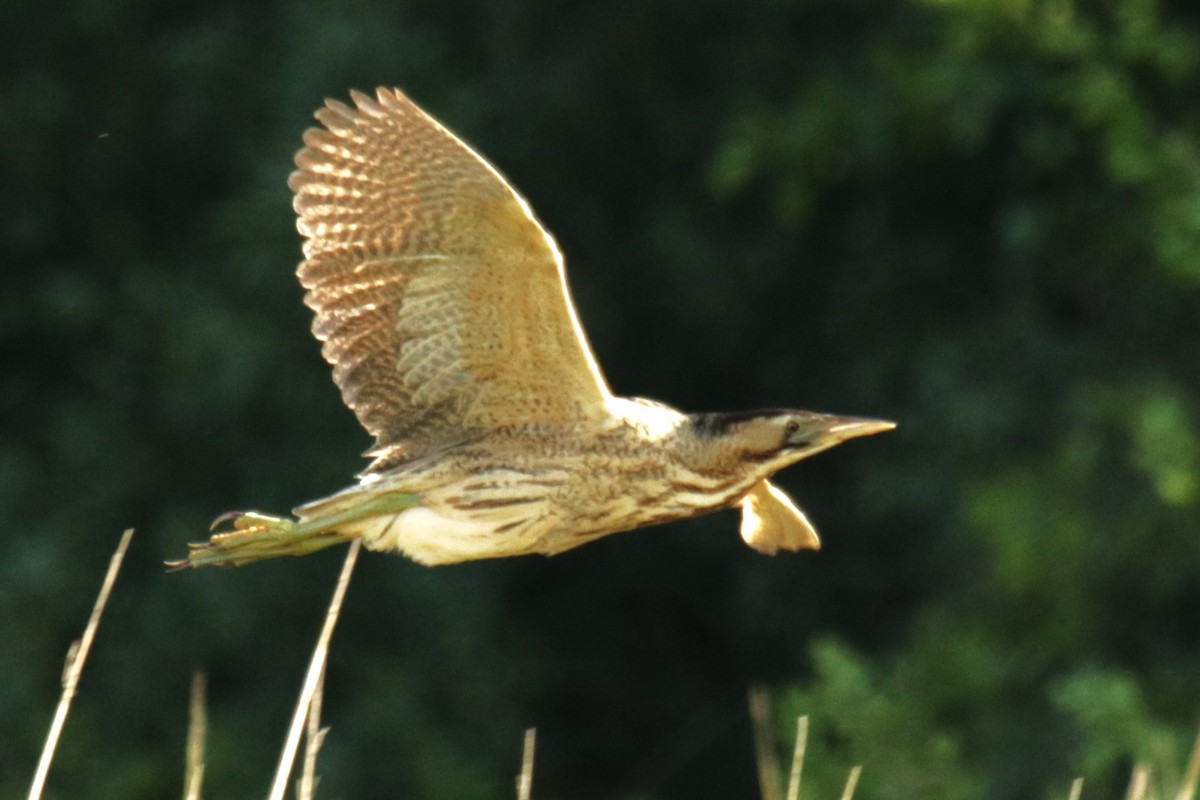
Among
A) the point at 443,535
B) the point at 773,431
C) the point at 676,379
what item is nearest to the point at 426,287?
the point at 443,535

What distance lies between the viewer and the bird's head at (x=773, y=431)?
398 cm

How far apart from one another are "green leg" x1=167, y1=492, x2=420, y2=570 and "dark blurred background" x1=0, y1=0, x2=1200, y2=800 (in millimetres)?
3246

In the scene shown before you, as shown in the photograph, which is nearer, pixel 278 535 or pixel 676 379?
pixel 278 535

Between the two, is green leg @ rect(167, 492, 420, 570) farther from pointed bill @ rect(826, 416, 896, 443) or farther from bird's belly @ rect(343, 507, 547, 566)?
pointed bill @ rect(826, 416, 896, 443)

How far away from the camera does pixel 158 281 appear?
8820 millimetres

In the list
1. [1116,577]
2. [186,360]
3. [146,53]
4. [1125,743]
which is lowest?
[1125,743]

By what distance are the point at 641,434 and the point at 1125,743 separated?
3191mm

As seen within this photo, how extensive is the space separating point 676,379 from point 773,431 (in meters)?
4.49

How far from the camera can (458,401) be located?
4047 millimetres

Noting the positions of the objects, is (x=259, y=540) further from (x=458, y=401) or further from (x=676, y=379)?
(x=676, y=379)

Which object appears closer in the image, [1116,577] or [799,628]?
[1116,577]

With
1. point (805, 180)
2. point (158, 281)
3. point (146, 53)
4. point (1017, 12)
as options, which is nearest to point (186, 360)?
point (158, 281)

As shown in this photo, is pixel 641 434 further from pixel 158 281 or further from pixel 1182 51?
pixel 158 281

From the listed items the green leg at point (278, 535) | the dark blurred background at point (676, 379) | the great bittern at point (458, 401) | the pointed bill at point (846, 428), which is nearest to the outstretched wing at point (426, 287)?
the great bittern at point (458, 401)
